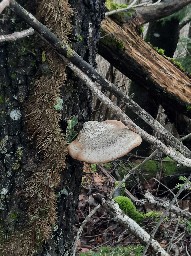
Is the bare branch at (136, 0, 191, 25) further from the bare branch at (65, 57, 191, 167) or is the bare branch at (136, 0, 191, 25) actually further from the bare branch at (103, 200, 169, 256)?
the bare branch at (65, 57, 191, 167)

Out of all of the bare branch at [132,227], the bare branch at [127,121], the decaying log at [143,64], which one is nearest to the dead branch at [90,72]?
the bare branch at [127,121]

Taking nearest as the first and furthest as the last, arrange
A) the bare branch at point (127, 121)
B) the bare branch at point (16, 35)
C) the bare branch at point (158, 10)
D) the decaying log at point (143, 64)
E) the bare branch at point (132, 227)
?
the bare branch at point (16, 35) → the bare branch at point (127, 121) → the bare branch at point (132, 227) → the decaying log at point (143, 64) → the bare branch at point (158, 10)

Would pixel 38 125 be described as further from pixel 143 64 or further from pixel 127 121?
pixel 143 64

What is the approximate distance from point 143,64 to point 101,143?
2582 millimetres

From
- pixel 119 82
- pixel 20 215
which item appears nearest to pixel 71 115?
pixel 20 215

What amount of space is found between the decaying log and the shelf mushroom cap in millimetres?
2273

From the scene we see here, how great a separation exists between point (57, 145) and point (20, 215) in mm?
429

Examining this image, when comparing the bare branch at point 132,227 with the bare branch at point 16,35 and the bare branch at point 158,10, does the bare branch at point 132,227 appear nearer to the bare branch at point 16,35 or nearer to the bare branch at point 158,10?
the bare branch at point 16,35

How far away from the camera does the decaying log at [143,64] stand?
4711 mm

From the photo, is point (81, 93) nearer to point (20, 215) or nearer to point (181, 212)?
point (20, 215)

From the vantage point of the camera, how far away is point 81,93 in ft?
8.51

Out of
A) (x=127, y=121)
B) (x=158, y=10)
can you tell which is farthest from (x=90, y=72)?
(x=158, y=10)

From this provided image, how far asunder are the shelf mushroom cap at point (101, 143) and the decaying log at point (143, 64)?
7.46 feet

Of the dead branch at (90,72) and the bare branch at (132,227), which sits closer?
the dead branch at (90,72)
